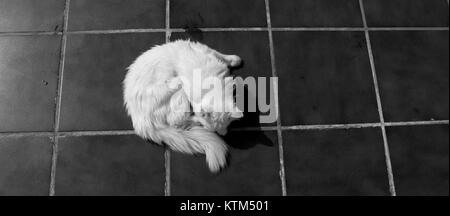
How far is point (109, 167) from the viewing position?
2.58m

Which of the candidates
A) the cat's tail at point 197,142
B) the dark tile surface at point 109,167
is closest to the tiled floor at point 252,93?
the dark tile surface at point 109,167

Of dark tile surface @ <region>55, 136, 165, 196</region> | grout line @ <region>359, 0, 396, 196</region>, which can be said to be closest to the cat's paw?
dark tile surface @ <region>55, 136, 165, 196</region>

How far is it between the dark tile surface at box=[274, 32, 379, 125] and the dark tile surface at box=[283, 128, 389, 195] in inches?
4.5

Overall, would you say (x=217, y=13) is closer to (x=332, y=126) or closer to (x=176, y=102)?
(x=176, y=102)

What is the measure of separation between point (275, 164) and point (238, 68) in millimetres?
762

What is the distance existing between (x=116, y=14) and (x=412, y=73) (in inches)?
92.6

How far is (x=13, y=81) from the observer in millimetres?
2764

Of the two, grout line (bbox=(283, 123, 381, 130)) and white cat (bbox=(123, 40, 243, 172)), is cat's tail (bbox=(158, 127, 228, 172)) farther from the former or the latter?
grout line (bbox=(283, 123, 381, 130))

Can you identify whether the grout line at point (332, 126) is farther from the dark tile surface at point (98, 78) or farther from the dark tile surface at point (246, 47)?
the dark tile surface at point (98, 78)

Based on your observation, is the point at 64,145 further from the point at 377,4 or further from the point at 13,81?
the point at 377,4

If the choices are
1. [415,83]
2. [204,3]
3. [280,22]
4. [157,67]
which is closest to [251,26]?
[280,22]

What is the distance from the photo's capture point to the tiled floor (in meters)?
2.57
